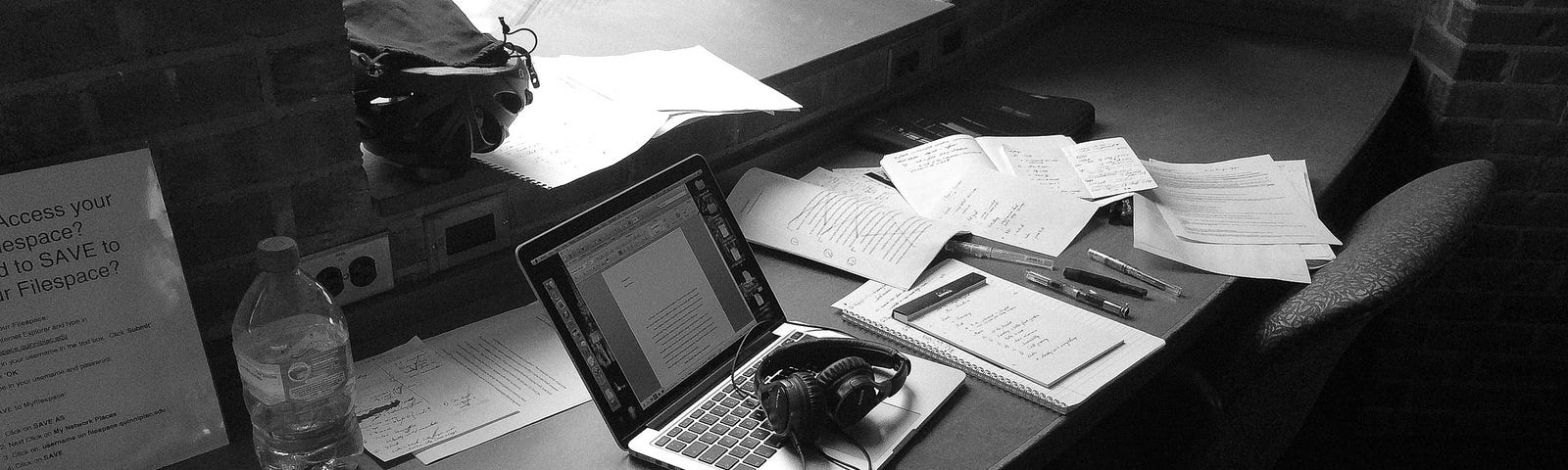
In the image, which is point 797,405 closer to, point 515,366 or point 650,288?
point 650,288

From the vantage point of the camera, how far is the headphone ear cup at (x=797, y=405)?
3.35 feet

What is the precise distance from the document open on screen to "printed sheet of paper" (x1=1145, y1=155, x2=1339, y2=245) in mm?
686

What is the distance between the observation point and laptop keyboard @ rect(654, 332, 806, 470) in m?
1.02

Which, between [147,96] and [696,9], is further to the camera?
[696,9]

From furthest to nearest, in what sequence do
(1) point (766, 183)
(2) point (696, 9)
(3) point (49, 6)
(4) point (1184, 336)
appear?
1. (2) point (696, 9)
2. (1) point (766, 183)
3. (4) point (1184, 336)
4. (3) point (49, 6)

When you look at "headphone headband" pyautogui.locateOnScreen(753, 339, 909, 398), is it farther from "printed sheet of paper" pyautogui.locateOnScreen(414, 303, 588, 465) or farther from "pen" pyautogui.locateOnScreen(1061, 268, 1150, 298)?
"pen" pyautogui.locateOnScreen(1061, 268, 1150, 298)

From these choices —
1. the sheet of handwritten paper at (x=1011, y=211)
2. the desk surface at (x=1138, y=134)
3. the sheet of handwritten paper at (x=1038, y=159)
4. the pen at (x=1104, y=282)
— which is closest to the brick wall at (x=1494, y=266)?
the desk surface at (x=1138, y=134)

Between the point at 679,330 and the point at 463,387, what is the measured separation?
0.22m

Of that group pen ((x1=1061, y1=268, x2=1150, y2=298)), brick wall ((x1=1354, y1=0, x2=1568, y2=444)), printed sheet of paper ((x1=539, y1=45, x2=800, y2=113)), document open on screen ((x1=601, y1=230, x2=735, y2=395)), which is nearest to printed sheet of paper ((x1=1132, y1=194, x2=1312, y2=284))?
pen ((x1=1061, y1=268, x2=1150, y2=298))

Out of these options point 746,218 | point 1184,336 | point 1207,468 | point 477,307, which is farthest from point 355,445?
point 1207,468

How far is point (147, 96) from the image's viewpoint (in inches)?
39.6

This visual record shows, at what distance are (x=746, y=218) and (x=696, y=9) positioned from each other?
22.4 inches

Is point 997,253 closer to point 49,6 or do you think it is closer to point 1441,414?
point 49,6

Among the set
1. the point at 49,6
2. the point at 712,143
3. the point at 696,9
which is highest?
the point at 49,6
